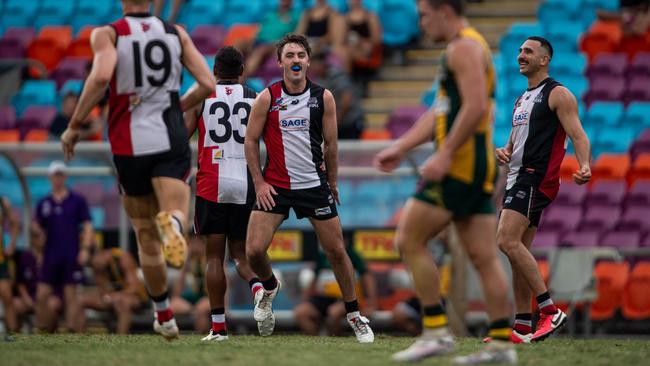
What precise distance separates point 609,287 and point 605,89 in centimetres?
442

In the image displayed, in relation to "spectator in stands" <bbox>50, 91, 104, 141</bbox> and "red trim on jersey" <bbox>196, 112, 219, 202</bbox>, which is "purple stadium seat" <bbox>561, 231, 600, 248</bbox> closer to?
"spectator in stands" <bbox>50, 91, 104, 141</bbox>

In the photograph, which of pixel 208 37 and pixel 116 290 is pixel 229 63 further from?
pixel 208 37

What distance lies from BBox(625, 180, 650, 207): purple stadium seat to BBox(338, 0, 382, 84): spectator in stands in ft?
16.8

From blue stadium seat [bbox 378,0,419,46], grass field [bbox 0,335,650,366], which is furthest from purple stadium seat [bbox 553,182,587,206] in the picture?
grass field [bbox 0,335,650,366]

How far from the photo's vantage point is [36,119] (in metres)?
19.5

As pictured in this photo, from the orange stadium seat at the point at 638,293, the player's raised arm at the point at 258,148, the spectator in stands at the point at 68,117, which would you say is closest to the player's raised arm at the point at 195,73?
the player's raised arm at the point at 258,148

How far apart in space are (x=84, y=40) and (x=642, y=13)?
1006 centimetres

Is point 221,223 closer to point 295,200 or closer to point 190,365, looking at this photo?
point 295,200

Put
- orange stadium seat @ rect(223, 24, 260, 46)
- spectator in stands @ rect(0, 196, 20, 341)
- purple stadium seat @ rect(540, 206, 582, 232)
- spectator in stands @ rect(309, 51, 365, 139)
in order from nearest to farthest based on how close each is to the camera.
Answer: spectator in stands @ rect(0, 196, 20, 341) → purple stadium seat @ rect(540, 206, 582, 232) → spectator in stands @ rect(309, 51, 365, 139) → orange stadium seat @ rect(223, 24, 260, 46)

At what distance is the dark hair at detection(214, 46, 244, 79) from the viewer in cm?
1053

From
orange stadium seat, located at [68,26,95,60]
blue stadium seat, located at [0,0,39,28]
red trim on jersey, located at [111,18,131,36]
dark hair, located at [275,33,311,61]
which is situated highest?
blue stadium seat, located at [0,0,39,28]

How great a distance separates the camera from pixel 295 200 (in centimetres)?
1009

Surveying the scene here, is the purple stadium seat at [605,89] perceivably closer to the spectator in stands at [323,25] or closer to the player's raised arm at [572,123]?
the spectator in stands at [323,25]

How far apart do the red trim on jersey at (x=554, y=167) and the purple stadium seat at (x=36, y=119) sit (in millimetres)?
11494
